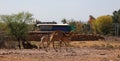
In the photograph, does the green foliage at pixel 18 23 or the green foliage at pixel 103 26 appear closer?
the green foliage at pixel 18 23

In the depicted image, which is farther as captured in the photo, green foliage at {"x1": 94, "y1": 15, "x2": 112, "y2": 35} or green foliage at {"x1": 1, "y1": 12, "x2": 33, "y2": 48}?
green foliage at {"x1": 94, "y1": 15, "x2": 112, "y2": 35}

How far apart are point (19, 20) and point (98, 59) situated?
37.0 metres

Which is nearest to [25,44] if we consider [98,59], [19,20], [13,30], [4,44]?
[4,44]

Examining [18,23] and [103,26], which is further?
[103,26]

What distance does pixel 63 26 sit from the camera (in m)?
96.2

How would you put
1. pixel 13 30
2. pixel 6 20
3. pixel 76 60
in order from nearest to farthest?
pixel 76 60, pixel 13 30, pixel 6 20

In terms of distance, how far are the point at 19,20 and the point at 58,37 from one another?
2746 centimetres

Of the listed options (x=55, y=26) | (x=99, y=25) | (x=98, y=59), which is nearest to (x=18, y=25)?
(x=98, y=59)

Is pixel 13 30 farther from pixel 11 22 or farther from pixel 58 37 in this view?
pixel 58 37

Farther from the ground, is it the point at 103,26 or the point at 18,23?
the point at 18,23

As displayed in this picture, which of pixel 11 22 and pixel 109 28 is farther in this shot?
pixel 109 28

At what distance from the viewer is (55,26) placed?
98125 mm

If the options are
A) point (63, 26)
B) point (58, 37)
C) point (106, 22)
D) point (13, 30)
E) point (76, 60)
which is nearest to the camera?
point (76, 60)

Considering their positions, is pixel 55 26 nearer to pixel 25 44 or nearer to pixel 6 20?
pixel 6 20
